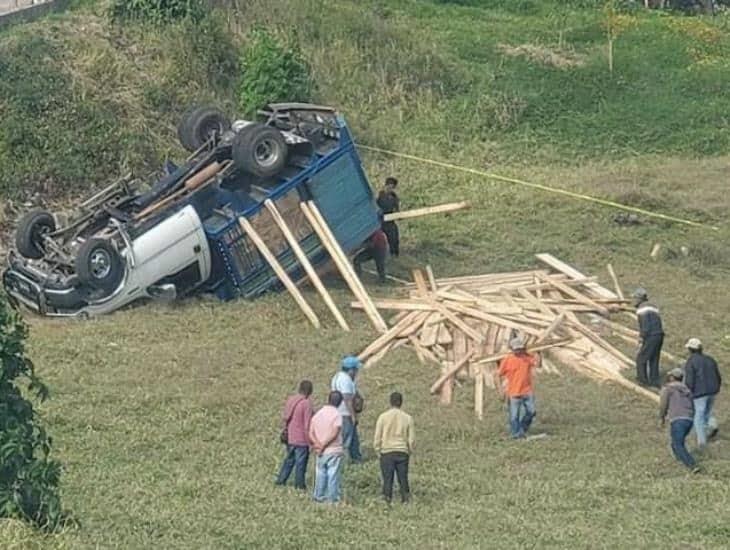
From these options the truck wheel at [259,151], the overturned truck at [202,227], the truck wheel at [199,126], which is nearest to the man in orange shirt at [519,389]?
the overturned truck at [202,227]

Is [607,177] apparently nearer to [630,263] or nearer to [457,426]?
[630,263]

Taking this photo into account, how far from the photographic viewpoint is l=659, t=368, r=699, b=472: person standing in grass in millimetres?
15758

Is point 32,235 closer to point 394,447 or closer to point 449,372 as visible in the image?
point 449,372

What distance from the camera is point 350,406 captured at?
15.6 meters

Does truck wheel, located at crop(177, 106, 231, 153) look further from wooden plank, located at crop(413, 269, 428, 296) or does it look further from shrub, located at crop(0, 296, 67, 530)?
shrub, located at crop(0, 296, 67, 530)

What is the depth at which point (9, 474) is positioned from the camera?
1146 cm

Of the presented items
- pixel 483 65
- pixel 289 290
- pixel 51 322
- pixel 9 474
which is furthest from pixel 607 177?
pixel 9 474

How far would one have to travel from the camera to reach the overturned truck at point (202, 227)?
20641 millimetres

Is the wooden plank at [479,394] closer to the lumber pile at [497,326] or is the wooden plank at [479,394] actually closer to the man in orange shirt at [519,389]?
the lumber pile at [497,326]

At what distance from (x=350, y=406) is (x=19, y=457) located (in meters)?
4.86

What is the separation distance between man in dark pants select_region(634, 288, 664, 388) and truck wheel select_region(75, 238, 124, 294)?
22.6ft

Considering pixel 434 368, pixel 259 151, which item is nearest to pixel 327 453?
pixel 434 368

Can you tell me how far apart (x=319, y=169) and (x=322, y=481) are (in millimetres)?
8342

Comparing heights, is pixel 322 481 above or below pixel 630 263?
above
